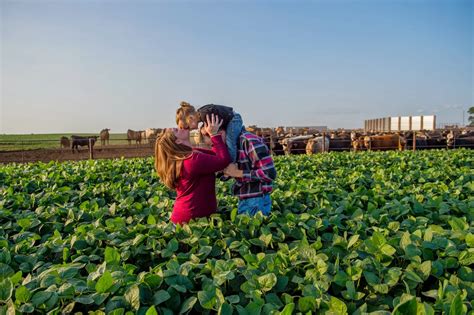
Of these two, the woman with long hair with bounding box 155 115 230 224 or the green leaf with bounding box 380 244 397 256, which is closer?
the green leaf with bounding box 380 244 397 256

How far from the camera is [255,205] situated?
3639 millimetres

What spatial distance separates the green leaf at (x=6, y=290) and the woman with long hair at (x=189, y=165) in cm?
160

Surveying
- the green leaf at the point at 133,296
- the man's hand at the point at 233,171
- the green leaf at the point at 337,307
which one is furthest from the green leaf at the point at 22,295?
the man's hand at the point at 233,171

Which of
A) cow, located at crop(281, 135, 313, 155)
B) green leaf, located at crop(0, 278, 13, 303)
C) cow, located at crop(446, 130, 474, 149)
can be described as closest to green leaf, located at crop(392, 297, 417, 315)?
green leaf, located at crop(0, 278, 13, 303)

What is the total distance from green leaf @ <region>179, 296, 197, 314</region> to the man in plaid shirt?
165cm

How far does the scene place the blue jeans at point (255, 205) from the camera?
3639mm

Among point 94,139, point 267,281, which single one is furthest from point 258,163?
point 94,139

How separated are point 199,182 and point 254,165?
54 cm

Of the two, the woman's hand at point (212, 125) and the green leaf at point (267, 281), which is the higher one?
the woman's hand at point (212, 125)

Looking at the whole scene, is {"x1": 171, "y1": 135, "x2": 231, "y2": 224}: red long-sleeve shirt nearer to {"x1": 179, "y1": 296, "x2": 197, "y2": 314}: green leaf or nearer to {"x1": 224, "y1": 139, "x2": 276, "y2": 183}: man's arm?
{"x1": 224, "y1": 139, "x2": 276, "y2": 183}: man's arm

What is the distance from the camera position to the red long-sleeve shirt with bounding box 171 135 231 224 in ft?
10.6

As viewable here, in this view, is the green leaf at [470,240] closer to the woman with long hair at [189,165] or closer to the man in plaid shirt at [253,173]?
the man in plaid shirt at [253,173]

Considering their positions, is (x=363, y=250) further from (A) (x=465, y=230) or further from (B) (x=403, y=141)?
(B) (x=403, y=141)

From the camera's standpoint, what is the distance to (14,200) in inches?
189
